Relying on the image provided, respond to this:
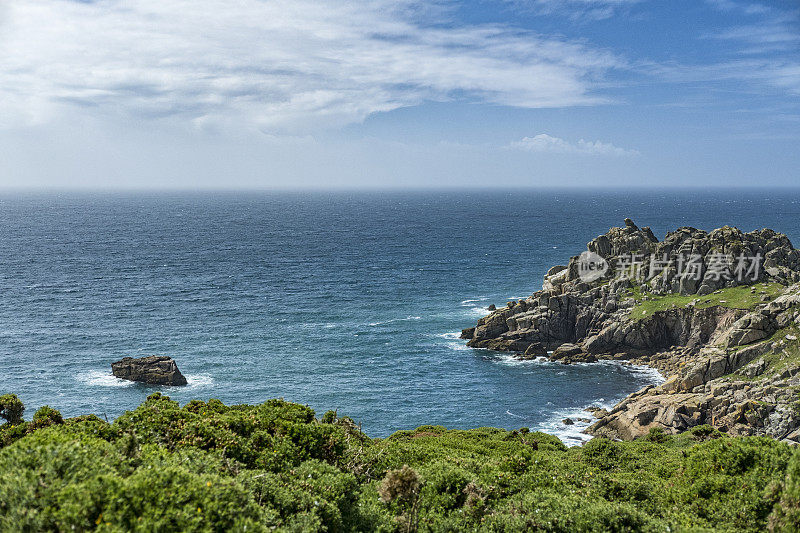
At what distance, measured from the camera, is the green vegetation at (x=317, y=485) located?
15.0 metres

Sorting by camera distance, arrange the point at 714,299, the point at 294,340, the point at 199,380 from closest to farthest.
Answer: the point at 199,380
the point at 714,299
the point at 294,340

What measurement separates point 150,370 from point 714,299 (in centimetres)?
9116

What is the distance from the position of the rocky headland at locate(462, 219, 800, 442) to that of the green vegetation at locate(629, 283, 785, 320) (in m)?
0.17

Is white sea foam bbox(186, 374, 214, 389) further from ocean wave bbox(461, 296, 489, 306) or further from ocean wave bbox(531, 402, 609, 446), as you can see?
ocean wave bbox(461, 296, 489, 306)

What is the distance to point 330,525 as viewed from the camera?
837 inches

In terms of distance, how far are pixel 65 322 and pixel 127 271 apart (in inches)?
1902

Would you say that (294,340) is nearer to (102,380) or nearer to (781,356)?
(102,380)

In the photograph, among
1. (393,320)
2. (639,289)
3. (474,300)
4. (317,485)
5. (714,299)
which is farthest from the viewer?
(474,300)

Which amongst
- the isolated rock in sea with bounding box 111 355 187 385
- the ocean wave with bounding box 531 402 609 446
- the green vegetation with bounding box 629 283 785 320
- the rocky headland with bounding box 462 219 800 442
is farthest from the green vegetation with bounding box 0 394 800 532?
the green vegetation with bounding box 629 283 785 320

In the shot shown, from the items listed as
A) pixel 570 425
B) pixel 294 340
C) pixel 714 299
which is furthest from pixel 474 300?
pixel 570 425

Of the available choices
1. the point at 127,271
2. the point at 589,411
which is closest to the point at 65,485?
the point at 589,411

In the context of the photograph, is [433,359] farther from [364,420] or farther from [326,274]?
[326,274]

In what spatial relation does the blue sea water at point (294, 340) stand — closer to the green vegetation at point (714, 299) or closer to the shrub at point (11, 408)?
the green vegetation at point (714, 299)

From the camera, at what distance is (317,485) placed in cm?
2341
